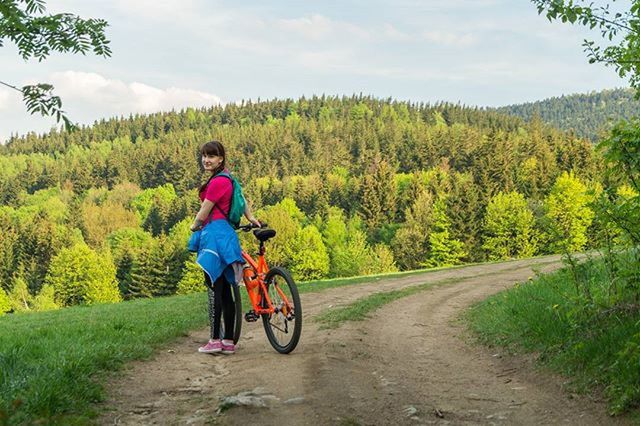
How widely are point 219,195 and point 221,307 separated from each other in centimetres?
149

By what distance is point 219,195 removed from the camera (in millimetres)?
7816

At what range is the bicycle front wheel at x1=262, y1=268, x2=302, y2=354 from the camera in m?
7.71

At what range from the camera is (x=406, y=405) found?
5648 mm

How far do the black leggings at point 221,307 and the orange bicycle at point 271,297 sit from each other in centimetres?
9

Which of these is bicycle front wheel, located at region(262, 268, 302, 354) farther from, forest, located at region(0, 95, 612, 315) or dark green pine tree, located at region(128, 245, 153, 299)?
dark green pine tree, located at region(128, 245, 153, 299)

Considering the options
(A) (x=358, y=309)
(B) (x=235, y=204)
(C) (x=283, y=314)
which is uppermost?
(B) (x=235, y=204)

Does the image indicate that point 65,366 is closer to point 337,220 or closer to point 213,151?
point 213,151

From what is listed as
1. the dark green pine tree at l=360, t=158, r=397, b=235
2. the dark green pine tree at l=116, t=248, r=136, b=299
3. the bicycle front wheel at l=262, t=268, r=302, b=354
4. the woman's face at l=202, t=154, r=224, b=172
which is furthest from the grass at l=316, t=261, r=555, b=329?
the dark green pine tree at l=360, t=158, r=397, b=235

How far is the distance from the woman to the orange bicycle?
0.59 feet

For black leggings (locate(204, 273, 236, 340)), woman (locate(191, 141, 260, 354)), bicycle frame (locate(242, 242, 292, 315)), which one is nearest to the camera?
woman (locate(191, 141, 260, 354))

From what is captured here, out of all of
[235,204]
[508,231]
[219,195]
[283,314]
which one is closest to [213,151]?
[219,195]

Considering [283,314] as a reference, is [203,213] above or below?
above

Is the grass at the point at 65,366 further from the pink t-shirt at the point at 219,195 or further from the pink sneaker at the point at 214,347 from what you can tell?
the pink t-shirt at the point at 219,195

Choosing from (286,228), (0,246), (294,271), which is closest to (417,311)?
(294,271)
